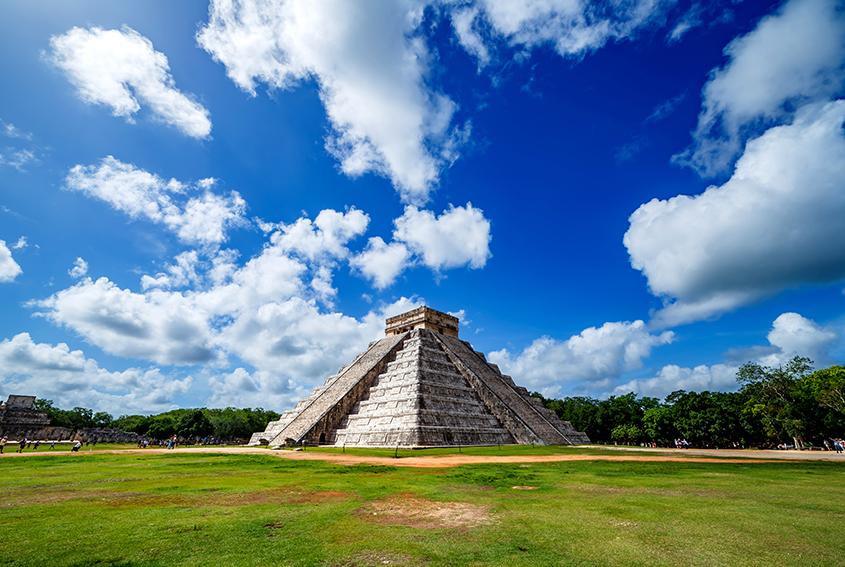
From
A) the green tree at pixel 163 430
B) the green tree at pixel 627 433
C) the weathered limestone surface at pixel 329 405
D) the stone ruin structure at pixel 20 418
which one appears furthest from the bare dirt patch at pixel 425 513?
the stone ruin structure at pixel 20 418

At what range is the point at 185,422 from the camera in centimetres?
4944

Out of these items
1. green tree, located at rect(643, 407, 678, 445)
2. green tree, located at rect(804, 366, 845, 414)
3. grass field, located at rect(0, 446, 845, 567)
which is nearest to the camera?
grass field, located at rect(0, 446, 845, 567)

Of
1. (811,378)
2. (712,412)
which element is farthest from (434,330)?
(811,378)

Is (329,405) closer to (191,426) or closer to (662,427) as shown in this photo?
(191,426)

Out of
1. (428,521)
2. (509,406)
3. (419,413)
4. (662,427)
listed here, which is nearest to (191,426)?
(419,413)

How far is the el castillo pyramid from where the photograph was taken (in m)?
25.2

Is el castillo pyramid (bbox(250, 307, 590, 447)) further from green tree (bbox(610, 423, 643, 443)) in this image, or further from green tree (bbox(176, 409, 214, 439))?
green tree (bbox(610, 423, 643, 443))

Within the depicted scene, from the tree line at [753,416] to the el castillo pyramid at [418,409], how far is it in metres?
19.2

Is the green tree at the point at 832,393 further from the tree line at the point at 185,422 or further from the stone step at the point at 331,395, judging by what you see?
the tree line at the point at 185,422

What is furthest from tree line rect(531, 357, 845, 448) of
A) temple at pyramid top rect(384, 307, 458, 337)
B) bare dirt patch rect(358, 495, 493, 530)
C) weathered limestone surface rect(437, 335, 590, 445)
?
bare dirt patch rect(358, 495, 493, 530)

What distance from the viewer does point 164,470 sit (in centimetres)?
1392

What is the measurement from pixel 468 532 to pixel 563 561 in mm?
1606

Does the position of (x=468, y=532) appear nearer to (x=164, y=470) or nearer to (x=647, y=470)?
(x=647, y=470)

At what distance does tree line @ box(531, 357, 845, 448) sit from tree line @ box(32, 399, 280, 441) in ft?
170
